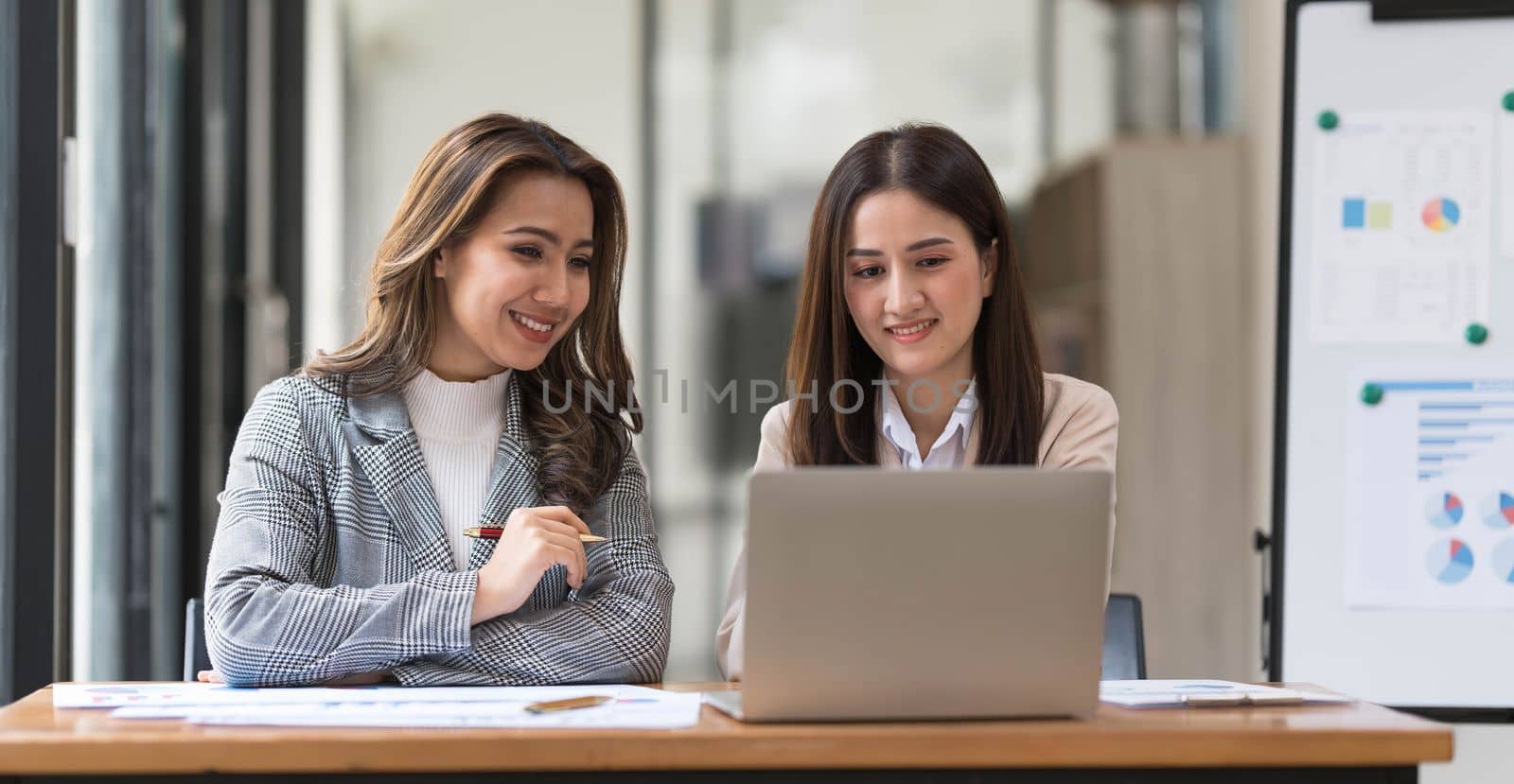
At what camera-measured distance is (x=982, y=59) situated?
5641 millimetres

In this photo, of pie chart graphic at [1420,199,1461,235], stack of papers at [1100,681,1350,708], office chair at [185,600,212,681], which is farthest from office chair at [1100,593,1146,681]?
office chair at [185,600,212,681]

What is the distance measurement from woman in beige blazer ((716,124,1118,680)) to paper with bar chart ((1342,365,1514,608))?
24.8 inches

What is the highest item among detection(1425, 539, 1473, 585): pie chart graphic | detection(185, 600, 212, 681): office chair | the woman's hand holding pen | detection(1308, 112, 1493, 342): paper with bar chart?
detection(1308, 112, 1493, 342): paper with bar chart

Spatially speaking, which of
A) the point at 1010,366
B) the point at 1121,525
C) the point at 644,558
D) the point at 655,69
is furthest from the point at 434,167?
the point at 655,69

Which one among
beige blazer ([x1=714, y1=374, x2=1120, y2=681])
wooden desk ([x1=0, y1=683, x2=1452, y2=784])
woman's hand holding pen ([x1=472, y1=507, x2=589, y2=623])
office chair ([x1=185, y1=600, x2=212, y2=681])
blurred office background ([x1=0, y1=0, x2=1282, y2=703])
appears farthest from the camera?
blurred office background ([x1=0, y1=0, x2=1282, y2=703])

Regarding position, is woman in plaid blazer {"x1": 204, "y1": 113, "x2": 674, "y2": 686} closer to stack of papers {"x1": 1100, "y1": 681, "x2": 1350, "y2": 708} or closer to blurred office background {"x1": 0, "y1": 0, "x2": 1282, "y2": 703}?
blurred office background {"x1": 0, "y1": 0, "x2": 1282, "y2": 703}

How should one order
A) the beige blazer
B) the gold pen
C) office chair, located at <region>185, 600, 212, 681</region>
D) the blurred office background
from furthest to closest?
the blurred office background
the beige blazer
office chair, located at <region>185, 600, 212, 681</region>
the gold pen

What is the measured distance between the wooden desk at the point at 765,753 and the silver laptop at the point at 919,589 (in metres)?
0.04

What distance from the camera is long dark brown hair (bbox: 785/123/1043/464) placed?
2016 millimetres

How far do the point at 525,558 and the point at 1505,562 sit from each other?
1.59m

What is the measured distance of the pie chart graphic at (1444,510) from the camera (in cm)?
235

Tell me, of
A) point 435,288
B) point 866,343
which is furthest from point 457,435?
point 866,343

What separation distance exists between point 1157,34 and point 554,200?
3.90 metres

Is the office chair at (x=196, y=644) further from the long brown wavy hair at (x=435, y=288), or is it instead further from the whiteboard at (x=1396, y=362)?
the whiteboard at (x=1396, y=362)
